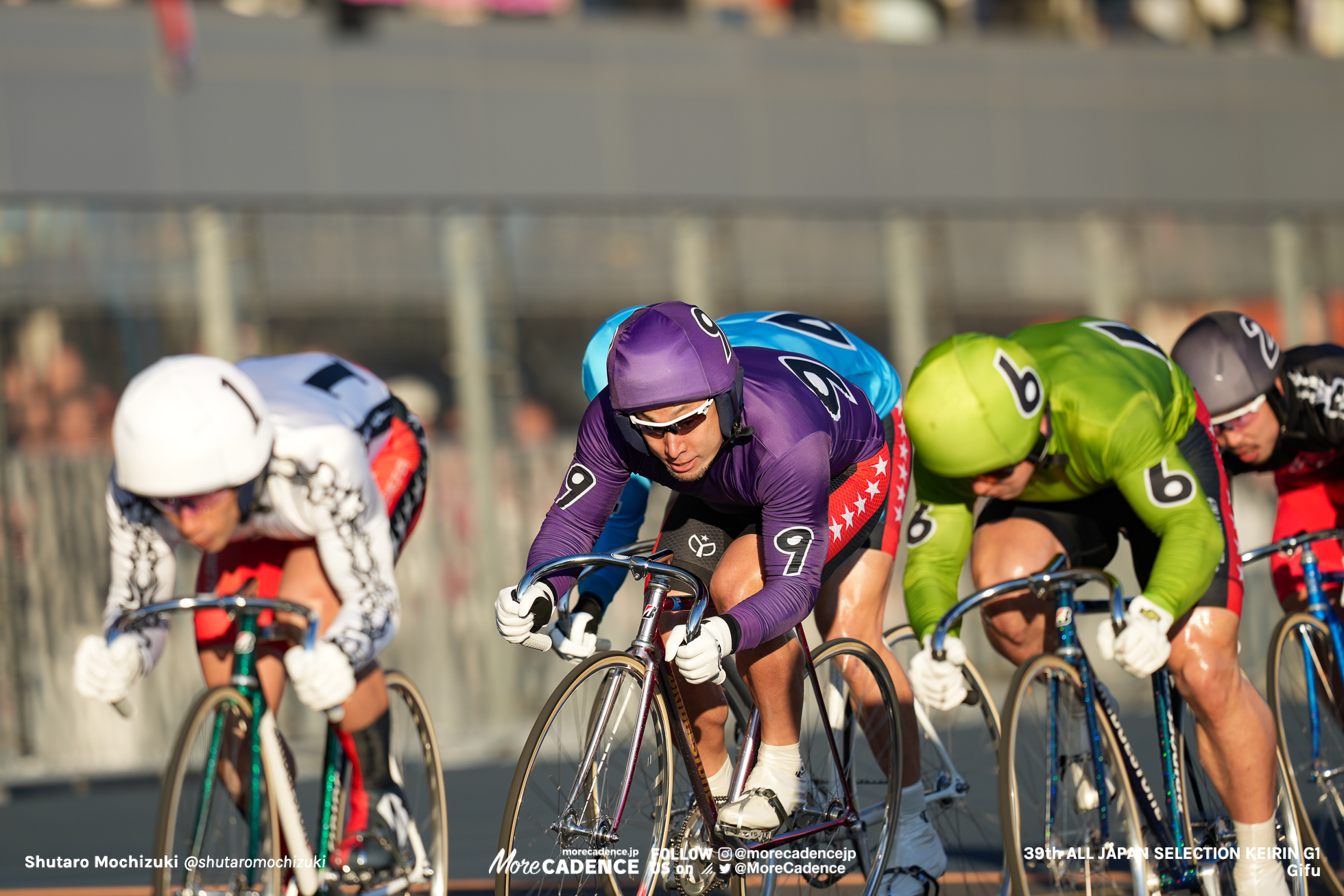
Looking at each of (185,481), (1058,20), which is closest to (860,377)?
(185,481)

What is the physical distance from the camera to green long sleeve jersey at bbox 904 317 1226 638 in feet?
14.5

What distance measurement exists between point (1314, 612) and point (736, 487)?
2.55 metres

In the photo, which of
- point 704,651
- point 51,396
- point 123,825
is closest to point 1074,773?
point 704,651

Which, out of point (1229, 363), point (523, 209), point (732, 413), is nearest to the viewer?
point (732, 413)

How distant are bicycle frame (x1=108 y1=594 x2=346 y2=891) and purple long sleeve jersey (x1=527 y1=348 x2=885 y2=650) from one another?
679mm

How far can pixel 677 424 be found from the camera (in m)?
3.95

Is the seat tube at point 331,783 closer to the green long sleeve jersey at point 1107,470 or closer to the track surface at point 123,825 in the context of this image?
the track surface at point 123,825

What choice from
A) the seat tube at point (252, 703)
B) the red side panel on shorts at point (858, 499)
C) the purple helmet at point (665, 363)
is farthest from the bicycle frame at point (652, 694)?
the seat tube at point (252, 703)

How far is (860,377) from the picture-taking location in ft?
16.8

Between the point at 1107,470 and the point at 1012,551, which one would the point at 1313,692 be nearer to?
the point at 1012,551

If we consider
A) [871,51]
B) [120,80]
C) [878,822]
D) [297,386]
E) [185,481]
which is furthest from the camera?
[871,51]

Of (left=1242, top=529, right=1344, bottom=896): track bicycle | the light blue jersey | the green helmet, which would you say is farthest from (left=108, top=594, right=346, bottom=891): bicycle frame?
(left=1242, top=529, right=1344, bottom=896): track bicycle

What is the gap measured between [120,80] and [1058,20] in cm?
887

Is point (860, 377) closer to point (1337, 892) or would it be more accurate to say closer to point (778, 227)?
point (1337, 892)
